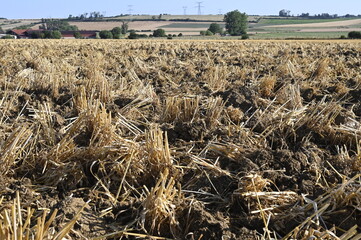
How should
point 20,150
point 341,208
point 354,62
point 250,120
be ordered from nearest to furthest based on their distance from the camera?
point 341,208
point 20,150
point 250,120
point 354,62

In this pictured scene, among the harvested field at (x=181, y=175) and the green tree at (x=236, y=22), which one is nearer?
the harvested field at (x=181, y=175)

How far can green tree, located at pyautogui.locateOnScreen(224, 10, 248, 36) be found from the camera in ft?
266

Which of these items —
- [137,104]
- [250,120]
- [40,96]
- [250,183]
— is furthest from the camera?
[40,96]

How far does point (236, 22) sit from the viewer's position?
82.4 meters

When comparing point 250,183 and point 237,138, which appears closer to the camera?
point 250,183

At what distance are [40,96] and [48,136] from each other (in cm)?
160

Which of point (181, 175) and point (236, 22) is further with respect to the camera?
point (236, 22)

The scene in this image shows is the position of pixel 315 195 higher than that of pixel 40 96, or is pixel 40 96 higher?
pixel 40 96

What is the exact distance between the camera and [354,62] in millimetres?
8133

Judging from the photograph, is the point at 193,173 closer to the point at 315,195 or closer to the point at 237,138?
the point at 237,138

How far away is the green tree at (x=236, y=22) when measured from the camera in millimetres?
81188

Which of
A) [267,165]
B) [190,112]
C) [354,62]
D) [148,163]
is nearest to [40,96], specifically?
[190,112]

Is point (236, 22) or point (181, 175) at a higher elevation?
point (236, 22)

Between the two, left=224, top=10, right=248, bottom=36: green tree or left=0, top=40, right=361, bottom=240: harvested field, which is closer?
left=0, top=40, right=361, bottom=240: harvested field
